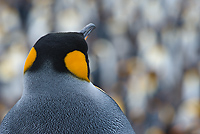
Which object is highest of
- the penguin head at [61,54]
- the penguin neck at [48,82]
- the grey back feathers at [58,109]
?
the penguin head at [61,54]

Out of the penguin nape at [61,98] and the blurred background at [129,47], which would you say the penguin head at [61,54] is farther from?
the blurred background at [129,47]

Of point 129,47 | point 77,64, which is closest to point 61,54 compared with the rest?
point 77,64

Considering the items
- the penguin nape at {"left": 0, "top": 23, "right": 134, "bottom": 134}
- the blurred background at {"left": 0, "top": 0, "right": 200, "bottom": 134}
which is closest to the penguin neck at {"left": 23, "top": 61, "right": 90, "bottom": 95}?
the penguin nape at {"left": 0, "top": 23, "right": 134, "bottom": 134}

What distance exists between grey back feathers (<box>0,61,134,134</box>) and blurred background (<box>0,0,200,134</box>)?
153cm

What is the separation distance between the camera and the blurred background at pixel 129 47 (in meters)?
2.07

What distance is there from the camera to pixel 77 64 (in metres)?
0.52

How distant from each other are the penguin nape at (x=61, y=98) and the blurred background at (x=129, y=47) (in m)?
1.52

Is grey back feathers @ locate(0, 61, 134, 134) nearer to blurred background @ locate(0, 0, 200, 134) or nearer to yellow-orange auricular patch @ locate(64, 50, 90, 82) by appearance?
yellow-orange auricular patch @ locate(64, 50, 90, 82)

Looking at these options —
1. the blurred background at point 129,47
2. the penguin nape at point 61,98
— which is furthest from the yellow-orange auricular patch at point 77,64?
the blurred background at point 129,47

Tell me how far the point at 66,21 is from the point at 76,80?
1596 mm

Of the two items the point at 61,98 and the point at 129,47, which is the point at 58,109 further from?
the point at 129,47

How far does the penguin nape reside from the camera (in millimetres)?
469

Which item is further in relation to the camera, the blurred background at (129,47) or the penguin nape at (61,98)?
the blurred background at (129,47)

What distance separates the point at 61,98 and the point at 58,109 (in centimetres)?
2
